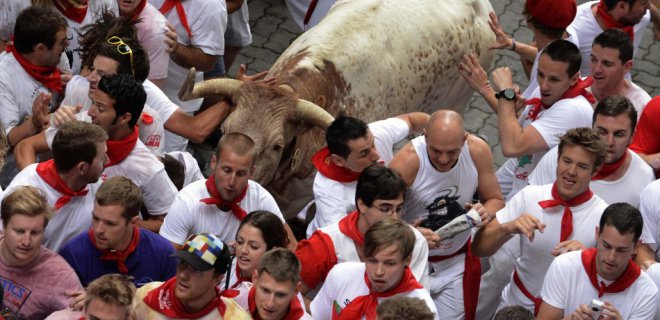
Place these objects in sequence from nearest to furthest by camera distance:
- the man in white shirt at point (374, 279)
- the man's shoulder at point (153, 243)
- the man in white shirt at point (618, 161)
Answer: the man in white shirt at point (374, 279), the man's shoulder at point (153, 243), the man in white shirt at point (618, 161)

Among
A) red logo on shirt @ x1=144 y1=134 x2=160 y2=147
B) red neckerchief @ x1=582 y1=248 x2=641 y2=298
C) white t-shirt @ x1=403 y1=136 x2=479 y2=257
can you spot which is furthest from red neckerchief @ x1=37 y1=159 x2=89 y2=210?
red neckerchief @ x1=582 y1=248 x2=641 y2=298

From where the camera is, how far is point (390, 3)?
11070mm

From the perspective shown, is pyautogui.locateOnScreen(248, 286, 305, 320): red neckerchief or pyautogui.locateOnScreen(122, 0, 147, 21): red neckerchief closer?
pyautogui.locateOnScreen(248, 286, 305, 320): red neckerchief

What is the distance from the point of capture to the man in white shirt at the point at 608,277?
741 cm

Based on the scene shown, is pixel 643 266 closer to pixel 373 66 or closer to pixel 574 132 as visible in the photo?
pixel 574 132

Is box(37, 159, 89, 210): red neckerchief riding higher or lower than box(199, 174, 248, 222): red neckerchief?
higher

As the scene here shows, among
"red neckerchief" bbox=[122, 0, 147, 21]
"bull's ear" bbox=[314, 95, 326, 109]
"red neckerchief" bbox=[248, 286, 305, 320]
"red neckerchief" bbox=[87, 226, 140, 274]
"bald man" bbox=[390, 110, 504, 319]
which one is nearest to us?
"red neckerchief" bbox=[248, 286, 305, 320]

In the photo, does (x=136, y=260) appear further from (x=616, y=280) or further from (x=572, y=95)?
(x=572, y=95)

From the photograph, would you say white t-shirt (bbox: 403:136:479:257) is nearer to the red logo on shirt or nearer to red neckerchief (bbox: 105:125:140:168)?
the red logo on shirt

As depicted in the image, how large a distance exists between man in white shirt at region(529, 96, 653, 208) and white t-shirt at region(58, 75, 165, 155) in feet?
9.40

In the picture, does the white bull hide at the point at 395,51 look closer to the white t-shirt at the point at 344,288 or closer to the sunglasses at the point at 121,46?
the sunglasses at the point at 121,46

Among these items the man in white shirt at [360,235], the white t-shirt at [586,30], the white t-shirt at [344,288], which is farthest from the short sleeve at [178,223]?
the white t-shirt at [586,30]

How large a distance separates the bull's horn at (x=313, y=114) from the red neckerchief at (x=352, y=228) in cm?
180

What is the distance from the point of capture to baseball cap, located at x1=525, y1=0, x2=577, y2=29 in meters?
10.0
